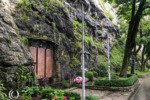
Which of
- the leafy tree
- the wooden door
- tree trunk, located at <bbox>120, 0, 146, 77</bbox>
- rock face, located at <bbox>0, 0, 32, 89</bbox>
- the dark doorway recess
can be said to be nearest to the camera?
rock face, located at <bbox>0, 0, 32, 89</bbox>

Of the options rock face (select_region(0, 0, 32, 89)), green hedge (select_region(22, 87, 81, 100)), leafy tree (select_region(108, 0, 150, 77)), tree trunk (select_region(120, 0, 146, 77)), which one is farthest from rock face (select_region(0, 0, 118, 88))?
leafy tree (select_region(108, 0, 150, 77))

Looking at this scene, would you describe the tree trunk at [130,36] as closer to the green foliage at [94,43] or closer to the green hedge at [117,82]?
the green hedge at [117,82]

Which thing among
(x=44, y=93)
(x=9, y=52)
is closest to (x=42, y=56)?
(x=9, y=52)

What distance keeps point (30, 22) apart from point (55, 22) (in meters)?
4.81

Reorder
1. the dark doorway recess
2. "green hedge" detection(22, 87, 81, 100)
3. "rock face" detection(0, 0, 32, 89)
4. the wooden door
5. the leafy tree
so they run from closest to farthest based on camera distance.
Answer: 1. "green hedge" detection(22, 87, 81, 100)
2. "rock face" detection(0, 0, 32, 89)
3. the dark doorway recess
4. the wooden door
5. the leafy tree

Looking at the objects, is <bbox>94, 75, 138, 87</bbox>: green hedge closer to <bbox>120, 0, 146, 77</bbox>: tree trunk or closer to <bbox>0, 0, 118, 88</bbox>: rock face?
<bbox>120, 0, 146, 77</bbox>: tree trunk

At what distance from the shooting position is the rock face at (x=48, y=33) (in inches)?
739

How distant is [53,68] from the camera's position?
27.3 meters

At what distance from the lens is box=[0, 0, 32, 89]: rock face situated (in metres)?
17.7

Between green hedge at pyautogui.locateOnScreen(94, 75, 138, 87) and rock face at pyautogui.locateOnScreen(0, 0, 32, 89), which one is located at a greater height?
rock face at pyautogui.locateOnScreen(0, 0, 32, 89)

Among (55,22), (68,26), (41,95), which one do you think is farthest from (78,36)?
Answer: (41,95)

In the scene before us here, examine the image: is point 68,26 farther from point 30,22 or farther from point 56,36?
point 30,22

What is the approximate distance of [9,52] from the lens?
18422 mm

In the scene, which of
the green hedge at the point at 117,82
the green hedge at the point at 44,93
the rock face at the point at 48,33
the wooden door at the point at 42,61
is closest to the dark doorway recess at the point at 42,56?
the wooden door at the point at 42,61
